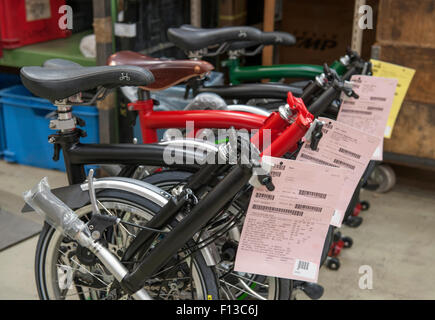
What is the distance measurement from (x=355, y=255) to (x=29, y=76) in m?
1.68

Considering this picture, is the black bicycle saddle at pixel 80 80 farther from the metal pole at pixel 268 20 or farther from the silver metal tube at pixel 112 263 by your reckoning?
the metal pole at pixel 268 20

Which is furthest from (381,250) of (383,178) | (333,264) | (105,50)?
(105,50)

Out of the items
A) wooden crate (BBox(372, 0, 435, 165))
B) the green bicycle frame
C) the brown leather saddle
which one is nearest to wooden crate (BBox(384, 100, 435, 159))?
wooden crate (BBox(372, 0, 435, 165))

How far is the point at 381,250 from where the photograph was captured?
107 inches

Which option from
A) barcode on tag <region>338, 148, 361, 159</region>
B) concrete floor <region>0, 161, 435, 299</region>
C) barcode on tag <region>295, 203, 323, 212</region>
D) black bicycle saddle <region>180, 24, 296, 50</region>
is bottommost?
concrete floor <region>0, 161, 435, 299</region>

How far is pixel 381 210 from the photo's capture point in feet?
10.1

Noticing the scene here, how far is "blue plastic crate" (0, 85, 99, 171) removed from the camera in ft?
11.0

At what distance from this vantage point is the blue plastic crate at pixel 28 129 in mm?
3338

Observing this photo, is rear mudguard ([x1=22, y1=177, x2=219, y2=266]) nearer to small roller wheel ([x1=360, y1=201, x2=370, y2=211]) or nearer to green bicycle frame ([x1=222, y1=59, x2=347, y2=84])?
green bicycle frame ([x1=222, y1=59, x2=347, y2=84])

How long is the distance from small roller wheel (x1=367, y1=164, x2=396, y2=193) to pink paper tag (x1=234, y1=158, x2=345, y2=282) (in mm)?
1893

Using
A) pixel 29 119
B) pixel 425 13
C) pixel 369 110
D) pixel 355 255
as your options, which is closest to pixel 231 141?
pixel 369 110

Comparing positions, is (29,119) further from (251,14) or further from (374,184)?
(374,184)

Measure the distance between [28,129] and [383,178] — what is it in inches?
79.7

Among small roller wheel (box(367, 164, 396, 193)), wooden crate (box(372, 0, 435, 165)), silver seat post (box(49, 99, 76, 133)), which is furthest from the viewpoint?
small roller wheel (box(367, 164, 396, 193))
